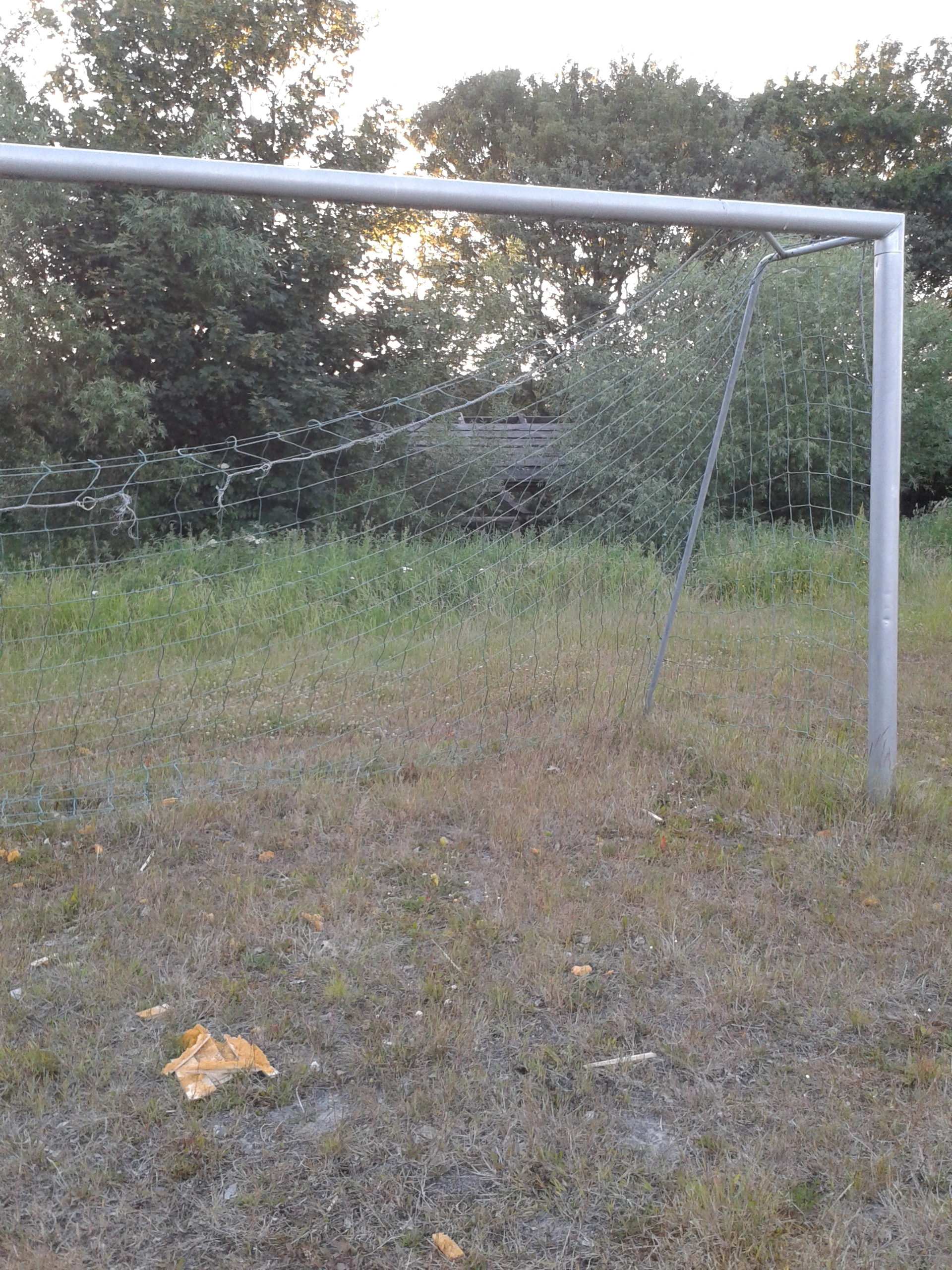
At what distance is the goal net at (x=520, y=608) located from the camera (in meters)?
4.50

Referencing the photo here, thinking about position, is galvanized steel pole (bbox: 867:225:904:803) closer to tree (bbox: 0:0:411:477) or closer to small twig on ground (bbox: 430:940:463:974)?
small twig on ground (bbox: 430:940:463:974)

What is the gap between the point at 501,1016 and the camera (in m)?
2.56

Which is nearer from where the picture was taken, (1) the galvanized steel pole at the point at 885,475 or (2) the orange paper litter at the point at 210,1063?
(2) the orange paper litter at the point at 210,1063

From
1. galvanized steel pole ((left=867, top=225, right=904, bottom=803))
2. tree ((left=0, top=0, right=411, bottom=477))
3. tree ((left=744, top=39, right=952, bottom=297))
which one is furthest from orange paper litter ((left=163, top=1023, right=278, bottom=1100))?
tree ((left=744, top=39, right=952, bottom=297))

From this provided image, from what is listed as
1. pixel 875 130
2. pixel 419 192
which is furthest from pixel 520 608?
pixel 875 130

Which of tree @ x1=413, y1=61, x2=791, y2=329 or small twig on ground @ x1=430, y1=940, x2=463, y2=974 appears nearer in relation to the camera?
small twig on ground @ x1=430, y1=940, x2=463, y2=974

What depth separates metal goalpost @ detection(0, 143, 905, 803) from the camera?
2.95 meters

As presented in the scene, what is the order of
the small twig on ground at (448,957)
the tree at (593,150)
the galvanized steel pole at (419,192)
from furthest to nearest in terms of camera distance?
the tree at (593,150)
the galvanized steel pole at (419,192)
the small twig on ground at (448,957)

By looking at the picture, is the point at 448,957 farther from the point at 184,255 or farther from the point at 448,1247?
the point at 184,255

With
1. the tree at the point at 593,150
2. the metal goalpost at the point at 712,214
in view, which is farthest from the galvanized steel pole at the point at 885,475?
the tree at the point at 593,150

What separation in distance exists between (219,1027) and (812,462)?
793 centimetres

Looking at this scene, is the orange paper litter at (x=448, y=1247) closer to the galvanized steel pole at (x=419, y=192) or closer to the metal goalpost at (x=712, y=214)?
the metal goalpost at (x=712, y=214)

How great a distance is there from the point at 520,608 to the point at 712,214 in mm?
2378

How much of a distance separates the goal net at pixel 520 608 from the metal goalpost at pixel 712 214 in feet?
1.18
